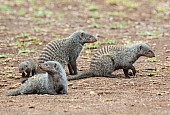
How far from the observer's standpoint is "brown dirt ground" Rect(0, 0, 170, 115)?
589cm

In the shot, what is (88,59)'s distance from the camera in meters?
9.59

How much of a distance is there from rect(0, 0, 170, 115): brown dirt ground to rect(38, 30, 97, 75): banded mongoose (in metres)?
0.45

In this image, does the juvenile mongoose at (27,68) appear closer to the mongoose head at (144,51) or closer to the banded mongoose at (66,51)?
the banded mongoose at (66,51)

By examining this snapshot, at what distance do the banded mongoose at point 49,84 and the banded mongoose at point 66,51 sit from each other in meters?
1.23

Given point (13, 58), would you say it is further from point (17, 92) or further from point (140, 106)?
point (140, 106)

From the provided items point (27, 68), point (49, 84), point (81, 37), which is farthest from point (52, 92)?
point (81, 37)

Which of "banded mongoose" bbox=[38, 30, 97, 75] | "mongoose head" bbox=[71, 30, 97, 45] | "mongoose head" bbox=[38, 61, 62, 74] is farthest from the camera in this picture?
"mongoose head" bbox=[71, 30, 97, 45]

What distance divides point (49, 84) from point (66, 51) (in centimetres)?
162

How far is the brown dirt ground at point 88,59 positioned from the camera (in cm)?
589

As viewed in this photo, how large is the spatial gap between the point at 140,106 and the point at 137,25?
851cm

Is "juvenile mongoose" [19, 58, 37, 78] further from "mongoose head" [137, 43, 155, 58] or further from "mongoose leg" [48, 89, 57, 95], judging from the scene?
"mongoose head" [137, 43, 155, 58]

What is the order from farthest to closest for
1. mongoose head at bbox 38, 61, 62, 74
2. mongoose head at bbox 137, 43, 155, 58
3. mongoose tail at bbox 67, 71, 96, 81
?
mongoose head at bbox 137, 43, 155, 58 → mongoose tail at bbox 67, 71, 96, 81 → mongoose head at bbox 38, 61, 62, 74

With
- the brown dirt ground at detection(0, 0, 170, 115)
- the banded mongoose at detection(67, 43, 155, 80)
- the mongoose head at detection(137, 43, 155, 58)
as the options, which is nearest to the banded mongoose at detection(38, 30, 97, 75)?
the banded mongoose at detection(67, 43, 155, 80)

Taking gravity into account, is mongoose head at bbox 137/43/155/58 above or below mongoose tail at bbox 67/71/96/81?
above
